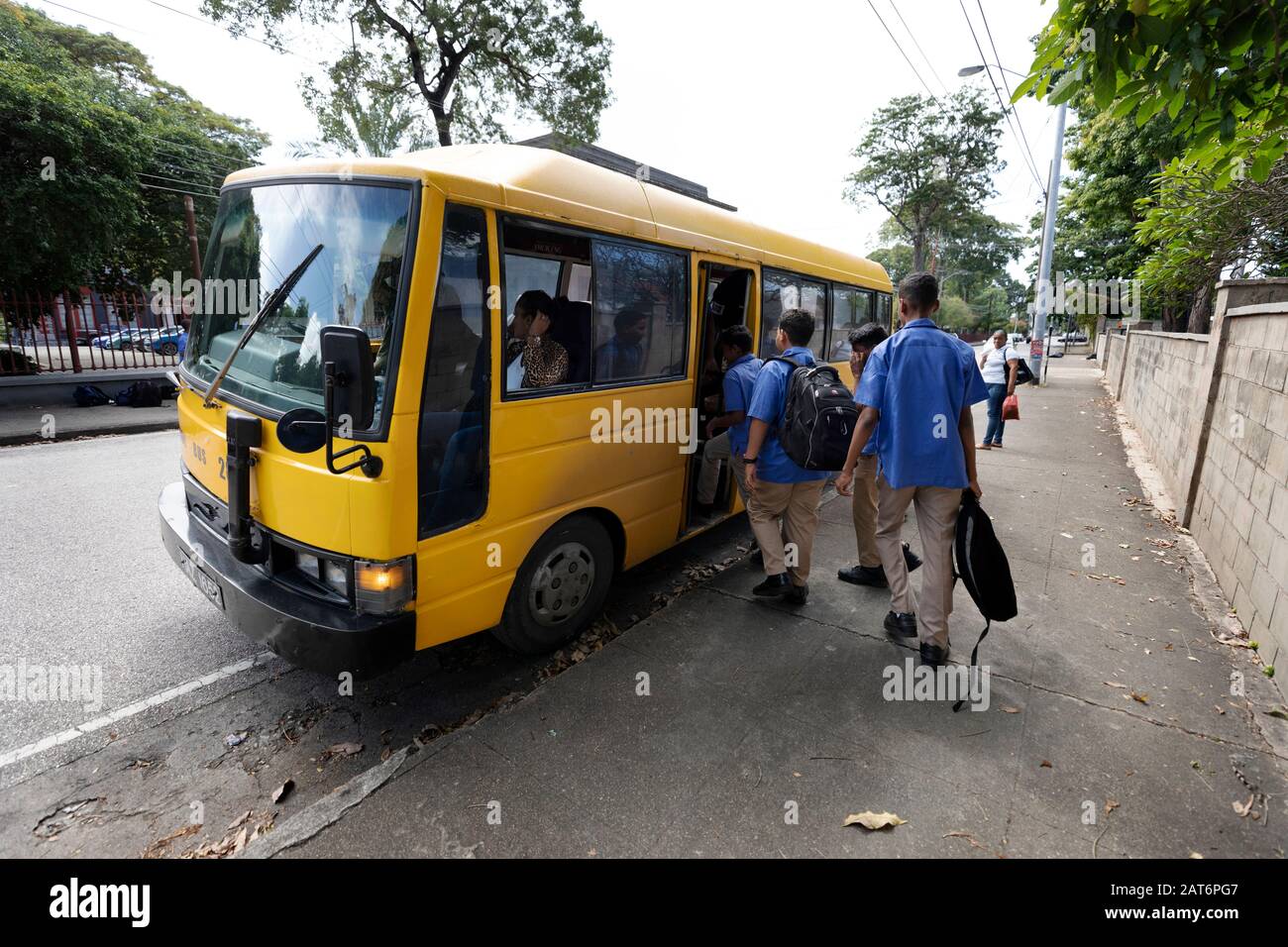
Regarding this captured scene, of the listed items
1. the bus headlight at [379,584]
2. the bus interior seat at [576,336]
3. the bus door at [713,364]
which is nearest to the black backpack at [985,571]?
the bus door at [713,364]

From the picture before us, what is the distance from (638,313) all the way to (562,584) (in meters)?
1.67

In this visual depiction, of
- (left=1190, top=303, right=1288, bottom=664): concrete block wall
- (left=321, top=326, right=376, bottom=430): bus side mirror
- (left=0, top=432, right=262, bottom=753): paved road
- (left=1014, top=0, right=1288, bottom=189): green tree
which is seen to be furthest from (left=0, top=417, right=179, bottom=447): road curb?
(left=1190, top=303, right=1288, bottom=664): concrete block wall

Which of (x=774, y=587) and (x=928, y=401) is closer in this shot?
(x=928, y=401)

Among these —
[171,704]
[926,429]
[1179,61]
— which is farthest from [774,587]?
[171,704]

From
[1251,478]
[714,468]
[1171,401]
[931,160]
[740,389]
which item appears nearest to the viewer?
[740,389]

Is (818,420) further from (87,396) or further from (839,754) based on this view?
(87,396)

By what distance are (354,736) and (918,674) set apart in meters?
2.90

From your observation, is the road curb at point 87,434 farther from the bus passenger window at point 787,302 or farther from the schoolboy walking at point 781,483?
the schoolboy walking at point 781,483

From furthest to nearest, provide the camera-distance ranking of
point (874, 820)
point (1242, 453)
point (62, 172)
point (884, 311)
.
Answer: point (62, 172) → point (884, 311) → point (1242, 453) → point (874, 820)

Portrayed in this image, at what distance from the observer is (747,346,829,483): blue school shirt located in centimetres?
→ 393

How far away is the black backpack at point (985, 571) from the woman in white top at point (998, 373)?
22.6 ft

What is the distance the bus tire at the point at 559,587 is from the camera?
11.1ft

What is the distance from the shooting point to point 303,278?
2.80 m
